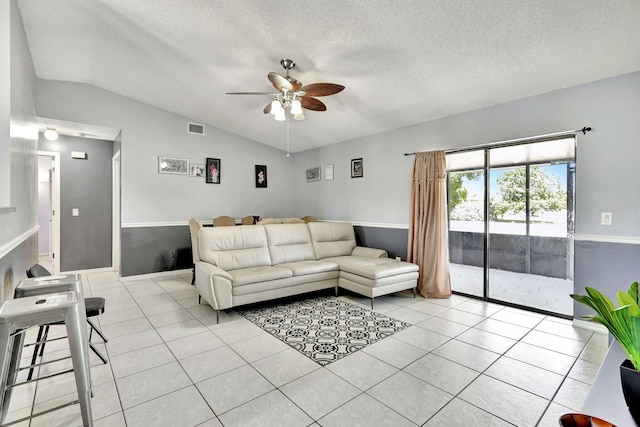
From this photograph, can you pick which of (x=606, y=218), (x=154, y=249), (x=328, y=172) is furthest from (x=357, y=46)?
(x=154, y=249)

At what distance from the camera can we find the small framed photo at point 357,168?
5270 millimetres

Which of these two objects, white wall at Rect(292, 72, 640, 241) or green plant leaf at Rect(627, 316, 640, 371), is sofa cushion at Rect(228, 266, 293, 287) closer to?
white wall at Rect(292, 72, 640, 241)

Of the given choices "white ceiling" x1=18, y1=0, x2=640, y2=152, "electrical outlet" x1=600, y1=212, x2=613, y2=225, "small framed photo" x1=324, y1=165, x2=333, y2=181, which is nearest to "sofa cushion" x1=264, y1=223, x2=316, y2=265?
"small framed photo" x1=324, y1=165, x2=333, y2=181

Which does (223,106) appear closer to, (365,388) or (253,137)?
(253,137)

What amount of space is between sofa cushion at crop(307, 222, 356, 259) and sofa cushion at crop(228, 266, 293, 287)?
38.7 inches

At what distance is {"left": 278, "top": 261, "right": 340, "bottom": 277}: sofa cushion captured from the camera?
3.85 metres

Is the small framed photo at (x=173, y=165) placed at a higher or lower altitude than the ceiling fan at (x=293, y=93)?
lower

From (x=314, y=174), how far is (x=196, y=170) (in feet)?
7.47

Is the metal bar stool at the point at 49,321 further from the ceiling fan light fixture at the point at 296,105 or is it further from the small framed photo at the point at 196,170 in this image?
the small framed photo at the point at 196,170

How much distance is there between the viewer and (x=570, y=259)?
140 inches

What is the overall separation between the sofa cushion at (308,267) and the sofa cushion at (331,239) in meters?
0.48

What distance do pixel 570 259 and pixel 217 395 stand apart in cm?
398

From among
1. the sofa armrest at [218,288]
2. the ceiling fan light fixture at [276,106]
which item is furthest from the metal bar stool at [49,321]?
the ceiling fan light fixture at [276,106]

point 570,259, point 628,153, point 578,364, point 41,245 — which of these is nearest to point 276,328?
point 578,364
